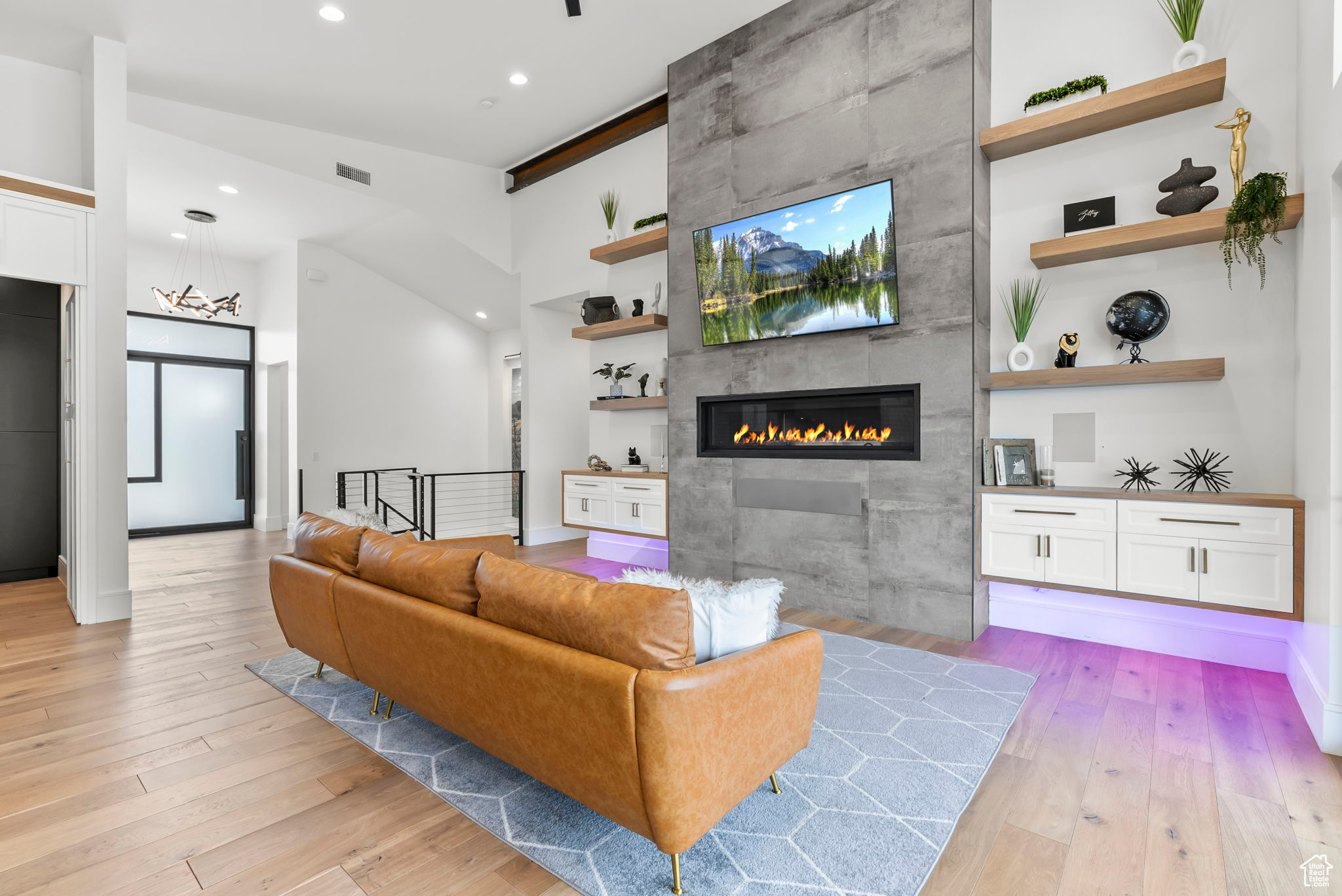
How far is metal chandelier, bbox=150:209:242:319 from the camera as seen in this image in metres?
6.71

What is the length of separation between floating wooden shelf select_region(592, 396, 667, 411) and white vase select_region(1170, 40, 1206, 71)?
153 inches

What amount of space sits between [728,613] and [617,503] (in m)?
4.07

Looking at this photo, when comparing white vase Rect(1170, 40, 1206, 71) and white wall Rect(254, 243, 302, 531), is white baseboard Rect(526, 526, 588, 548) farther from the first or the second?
white vase Rect(1170, 40, 1206, 71)

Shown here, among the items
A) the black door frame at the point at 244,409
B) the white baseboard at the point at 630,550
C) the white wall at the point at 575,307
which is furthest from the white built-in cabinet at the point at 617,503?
the black door frame at the point at 244,409

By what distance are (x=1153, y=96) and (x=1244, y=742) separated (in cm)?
305

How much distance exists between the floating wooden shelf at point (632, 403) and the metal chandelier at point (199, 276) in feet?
13.7

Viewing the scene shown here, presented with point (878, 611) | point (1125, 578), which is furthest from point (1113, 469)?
point (878, 611)

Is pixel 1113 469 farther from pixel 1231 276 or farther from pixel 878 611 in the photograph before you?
pixel 878 611

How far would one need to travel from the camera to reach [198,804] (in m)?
2.05

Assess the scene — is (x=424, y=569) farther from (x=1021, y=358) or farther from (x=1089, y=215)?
(x=1089, y=215)

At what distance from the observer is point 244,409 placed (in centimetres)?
872

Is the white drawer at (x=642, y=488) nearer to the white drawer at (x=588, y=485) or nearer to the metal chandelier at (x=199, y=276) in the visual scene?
the white drawer at (x=588, y=485)

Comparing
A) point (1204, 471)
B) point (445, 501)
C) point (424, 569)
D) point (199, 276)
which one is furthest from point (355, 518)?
point (199, 276)

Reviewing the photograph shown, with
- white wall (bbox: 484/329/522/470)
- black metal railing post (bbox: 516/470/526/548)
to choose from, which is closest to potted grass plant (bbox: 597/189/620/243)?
black metal railing post (bbox: 516/470/526/548)
